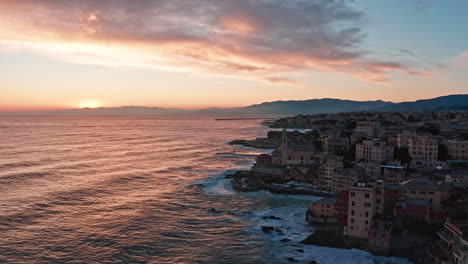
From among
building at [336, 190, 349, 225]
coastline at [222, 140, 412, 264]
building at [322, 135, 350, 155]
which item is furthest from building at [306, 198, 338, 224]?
building at [322, 135, 350, 155]

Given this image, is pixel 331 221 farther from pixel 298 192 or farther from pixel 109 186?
pixel 109 186

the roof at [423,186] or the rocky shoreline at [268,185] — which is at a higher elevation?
the roof at [423,186]

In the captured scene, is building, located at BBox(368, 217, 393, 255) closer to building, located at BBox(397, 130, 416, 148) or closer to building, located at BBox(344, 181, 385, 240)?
building, located at BBox(344, 181, 385, 240)

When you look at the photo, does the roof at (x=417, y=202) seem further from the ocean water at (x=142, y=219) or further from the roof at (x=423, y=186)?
the ocean water at (x=142, y=219)

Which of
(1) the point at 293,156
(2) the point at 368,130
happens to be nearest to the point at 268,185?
(1) the point at 293,156

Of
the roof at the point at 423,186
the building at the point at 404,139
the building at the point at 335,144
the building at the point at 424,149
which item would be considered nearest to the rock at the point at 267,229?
the roof at the point at 423,186
